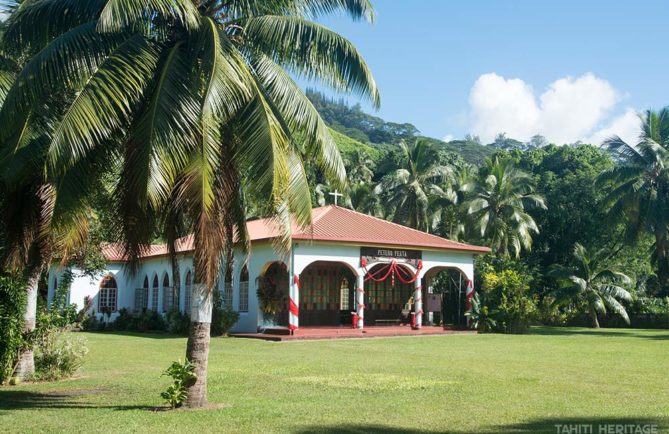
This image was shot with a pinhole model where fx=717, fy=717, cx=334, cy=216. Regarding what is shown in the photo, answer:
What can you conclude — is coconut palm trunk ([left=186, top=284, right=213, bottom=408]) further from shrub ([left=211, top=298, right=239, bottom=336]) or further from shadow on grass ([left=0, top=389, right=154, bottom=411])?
shrub ([left=211, top=298, right=239, bottom=336])

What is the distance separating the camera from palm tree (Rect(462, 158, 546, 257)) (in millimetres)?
39531

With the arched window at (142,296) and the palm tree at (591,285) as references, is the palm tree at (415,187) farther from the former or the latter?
the arched window at (142,296)

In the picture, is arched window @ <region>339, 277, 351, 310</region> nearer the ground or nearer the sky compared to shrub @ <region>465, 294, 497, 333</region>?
nearer the sky

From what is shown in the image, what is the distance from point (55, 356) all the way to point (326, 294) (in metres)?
17.1

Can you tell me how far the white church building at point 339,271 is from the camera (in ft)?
87.3

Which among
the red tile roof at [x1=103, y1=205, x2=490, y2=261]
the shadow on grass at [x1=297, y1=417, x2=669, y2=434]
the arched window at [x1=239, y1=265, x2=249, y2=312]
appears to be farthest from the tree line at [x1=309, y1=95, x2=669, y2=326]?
the shadow on grass at [x1=297, y1=417, x2=669, y2=434]

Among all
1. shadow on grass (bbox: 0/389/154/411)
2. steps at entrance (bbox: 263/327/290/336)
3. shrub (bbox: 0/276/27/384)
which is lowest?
shadow on grass (bbox: 0/389/154/411)

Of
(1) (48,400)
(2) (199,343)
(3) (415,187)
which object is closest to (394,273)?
(3) (415,187)

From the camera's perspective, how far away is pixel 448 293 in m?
35.9

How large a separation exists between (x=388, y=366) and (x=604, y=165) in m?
37.0

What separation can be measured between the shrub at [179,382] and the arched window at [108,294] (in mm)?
29934

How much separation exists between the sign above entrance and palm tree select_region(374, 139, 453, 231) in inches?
530

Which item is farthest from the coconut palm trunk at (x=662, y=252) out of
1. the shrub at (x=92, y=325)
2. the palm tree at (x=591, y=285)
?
the shrub at (x=92, y=325)

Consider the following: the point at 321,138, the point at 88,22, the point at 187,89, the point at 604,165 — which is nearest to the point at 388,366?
the point at 321,138
